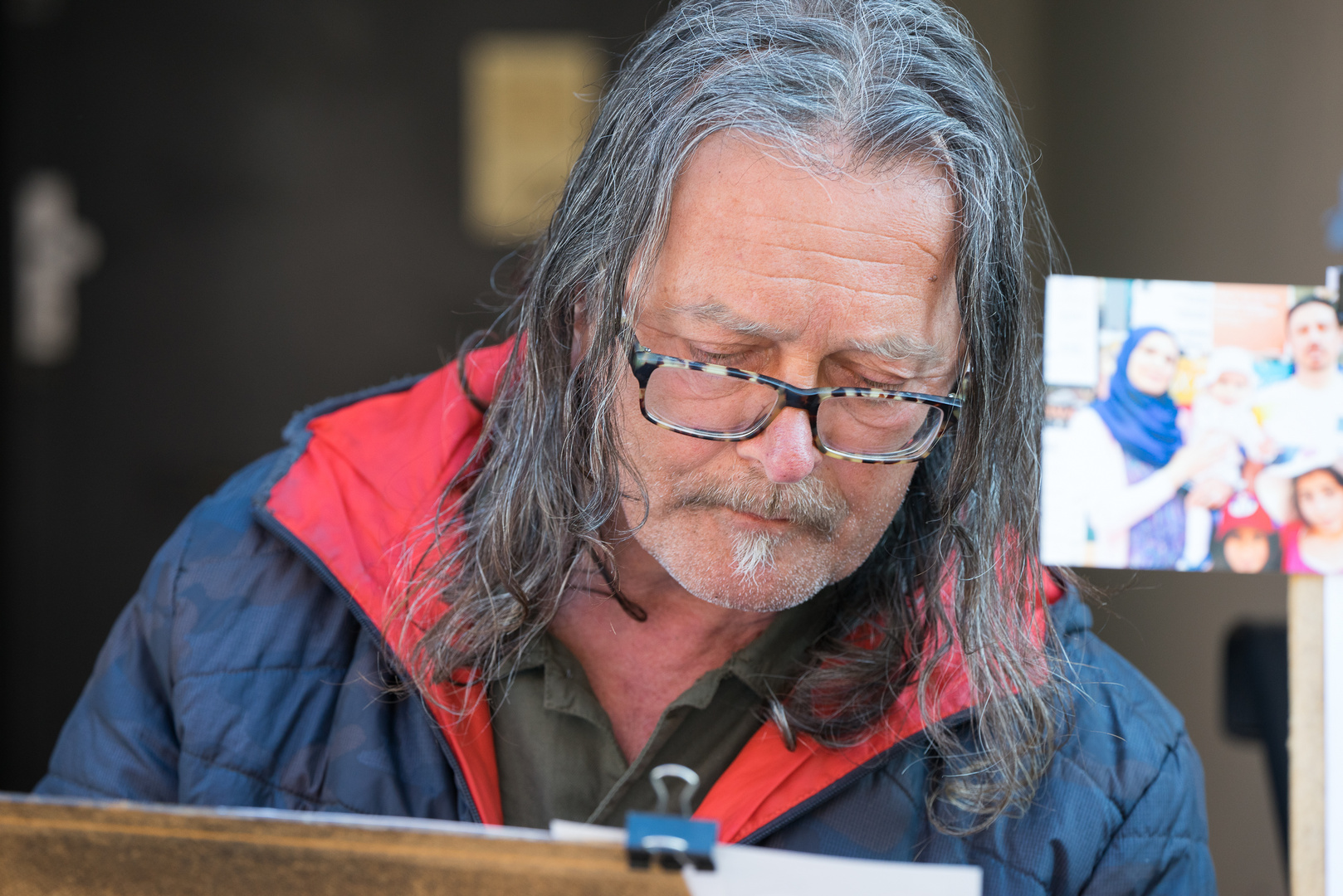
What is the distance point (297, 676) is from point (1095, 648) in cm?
92

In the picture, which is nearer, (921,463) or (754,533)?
(754,533)

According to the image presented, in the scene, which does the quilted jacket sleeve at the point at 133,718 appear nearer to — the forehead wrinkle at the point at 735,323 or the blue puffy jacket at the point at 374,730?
the blue puffy jacket at the point at 374,730

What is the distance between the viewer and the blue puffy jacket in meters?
1.16

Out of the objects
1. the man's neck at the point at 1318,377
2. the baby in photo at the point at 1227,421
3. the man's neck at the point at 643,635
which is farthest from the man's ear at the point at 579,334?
the man's neck at the point at 1318,377

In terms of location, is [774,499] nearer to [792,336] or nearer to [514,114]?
[792,336]

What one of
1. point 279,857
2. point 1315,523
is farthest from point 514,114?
point 279,857

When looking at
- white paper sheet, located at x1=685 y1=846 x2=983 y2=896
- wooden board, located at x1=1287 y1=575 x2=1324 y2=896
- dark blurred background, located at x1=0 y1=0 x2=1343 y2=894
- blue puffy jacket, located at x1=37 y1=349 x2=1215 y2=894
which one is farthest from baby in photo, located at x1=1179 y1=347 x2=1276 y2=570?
dark blurred background, located at x1=0 y1=0 x2=1343 y2=894

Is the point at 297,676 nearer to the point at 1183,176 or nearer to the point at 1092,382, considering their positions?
the point at 1092,382

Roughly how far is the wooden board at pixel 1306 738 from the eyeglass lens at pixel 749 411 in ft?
1.41

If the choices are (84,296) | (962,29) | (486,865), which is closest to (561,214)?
(962,29)

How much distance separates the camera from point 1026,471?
4.38 feet

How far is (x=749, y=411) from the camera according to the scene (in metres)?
1.13

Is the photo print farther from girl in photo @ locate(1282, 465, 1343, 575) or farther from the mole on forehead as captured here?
the mole on forehead

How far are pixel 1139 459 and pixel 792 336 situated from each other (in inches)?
16.1
